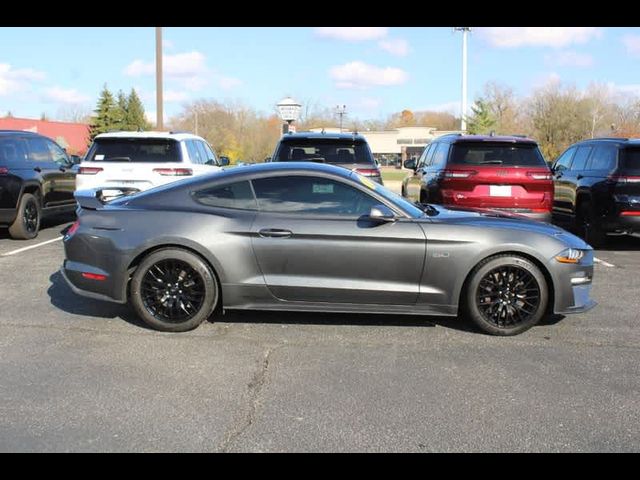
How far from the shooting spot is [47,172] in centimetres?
1030

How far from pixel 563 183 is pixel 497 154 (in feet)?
9.00

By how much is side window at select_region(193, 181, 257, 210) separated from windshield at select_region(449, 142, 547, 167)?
4.20 meters

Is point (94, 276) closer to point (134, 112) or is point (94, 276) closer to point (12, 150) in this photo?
point (12, 150)

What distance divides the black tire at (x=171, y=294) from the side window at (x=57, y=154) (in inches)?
280

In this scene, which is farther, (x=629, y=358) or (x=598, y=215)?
(x=598, y=215)

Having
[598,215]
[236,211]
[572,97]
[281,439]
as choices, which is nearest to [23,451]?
[281,439]

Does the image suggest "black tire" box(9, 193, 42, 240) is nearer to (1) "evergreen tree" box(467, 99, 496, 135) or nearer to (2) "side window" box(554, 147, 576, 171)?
(2) "side window" box(554, 147, 576, 171)

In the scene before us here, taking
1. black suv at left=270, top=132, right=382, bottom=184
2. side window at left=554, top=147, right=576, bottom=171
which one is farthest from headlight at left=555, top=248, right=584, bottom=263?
side window at left=554, top=147, right=576, bottom=171

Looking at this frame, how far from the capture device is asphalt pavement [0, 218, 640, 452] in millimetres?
3211

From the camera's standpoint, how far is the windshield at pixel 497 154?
8273mm

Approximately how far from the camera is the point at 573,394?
3799 mm

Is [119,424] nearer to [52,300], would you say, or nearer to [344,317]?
[344,317]
